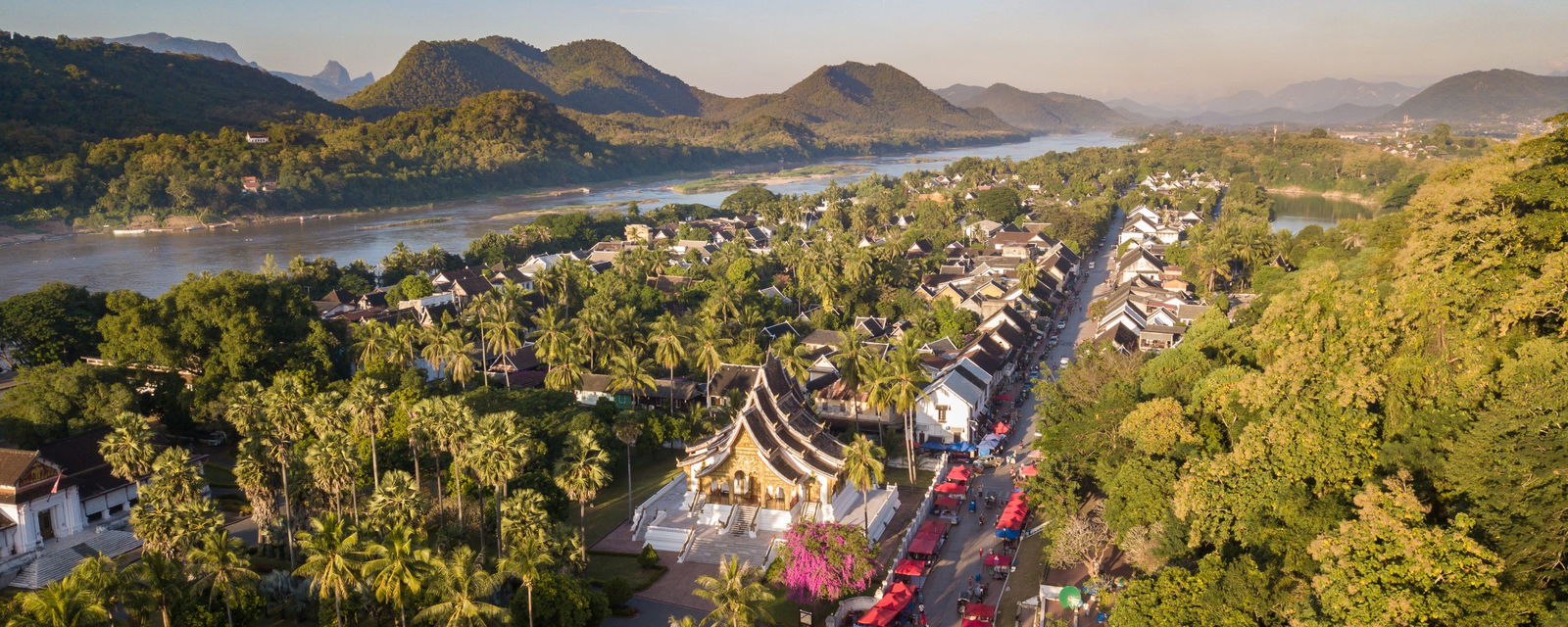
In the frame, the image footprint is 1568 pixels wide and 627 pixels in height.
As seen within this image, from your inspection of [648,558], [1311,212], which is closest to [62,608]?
[648,558]

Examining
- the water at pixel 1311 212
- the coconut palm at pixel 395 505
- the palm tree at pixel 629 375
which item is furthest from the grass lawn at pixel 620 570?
the water at pixel 1311 212

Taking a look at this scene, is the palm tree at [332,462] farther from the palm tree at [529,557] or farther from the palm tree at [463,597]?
the palm tree at [463,597]

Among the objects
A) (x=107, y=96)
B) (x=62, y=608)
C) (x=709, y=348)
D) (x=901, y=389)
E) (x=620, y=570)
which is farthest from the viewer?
(x=107, y=96)

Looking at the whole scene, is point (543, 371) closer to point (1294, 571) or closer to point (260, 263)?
point (1294, 571)

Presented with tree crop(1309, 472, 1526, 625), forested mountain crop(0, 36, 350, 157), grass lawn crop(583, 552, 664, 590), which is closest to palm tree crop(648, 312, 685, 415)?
grass lawn crop(583, 552, 664, 590)

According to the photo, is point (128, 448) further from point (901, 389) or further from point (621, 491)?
point (901, 389)

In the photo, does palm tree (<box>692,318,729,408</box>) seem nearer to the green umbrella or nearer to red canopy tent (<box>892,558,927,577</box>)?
red canopy tent (<box>892,558,927,577</box>)
